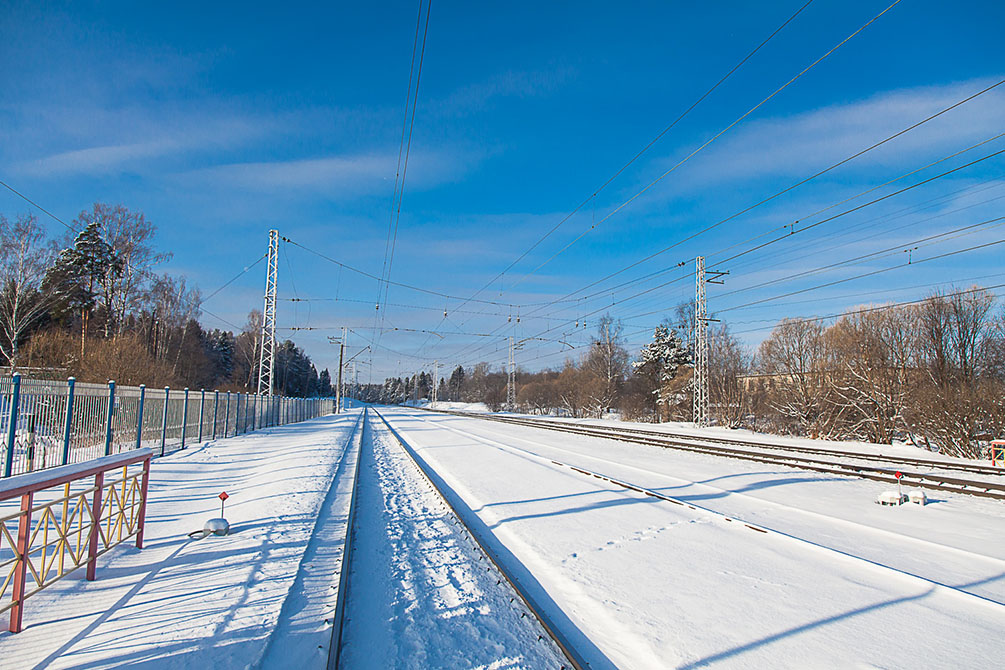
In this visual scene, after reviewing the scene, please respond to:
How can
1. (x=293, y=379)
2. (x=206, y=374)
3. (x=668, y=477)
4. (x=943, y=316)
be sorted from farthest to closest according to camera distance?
(x=293, y=379)
(x=206, y=374)
(x=943, y=316)
(x=668, y=477)

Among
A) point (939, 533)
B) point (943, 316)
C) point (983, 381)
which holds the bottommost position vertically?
point (939, 533)

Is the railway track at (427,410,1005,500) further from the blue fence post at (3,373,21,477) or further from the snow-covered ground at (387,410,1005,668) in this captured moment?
the blue fence post at (3,373,21,477)

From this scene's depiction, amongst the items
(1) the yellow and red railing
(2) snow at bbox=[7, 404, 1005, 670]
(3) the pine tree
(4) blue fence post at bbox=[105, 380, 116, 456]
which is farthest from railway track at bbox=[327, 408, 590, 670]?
(3) the pine tree

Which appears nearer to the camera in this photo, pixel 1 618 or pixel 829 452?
pixel 1 618

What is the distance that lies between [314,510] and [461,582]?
5033mm

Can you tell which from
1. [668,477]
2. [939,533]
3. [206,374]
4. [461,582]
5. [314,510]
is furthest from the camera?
[206,374]

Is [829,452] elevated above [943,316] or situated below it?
below

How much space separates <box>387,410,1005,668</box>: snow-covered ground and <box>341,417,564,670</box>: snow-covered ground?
63 centimetres

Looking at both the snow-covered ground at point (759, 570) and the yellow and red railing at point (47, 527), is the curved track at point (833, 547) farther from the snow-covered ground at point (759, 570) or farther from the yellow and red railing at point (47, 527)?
the yellow and red railing at point (47, 527)

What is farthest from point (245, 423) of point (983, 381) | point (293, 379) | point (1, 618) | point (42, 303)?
point (293, 379)

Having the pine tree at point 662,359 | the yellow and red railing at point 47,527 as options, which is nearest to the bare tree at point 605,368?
the pine tree at point 662,359

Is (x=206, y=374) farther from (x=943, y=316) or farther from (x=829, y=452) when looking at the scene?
(x=943, y=316)

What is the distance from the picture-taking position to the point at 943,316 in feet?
86.0

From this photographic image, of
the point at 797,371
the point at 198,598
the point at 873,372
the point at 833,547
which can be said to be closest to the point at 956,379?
the point at 873,372
